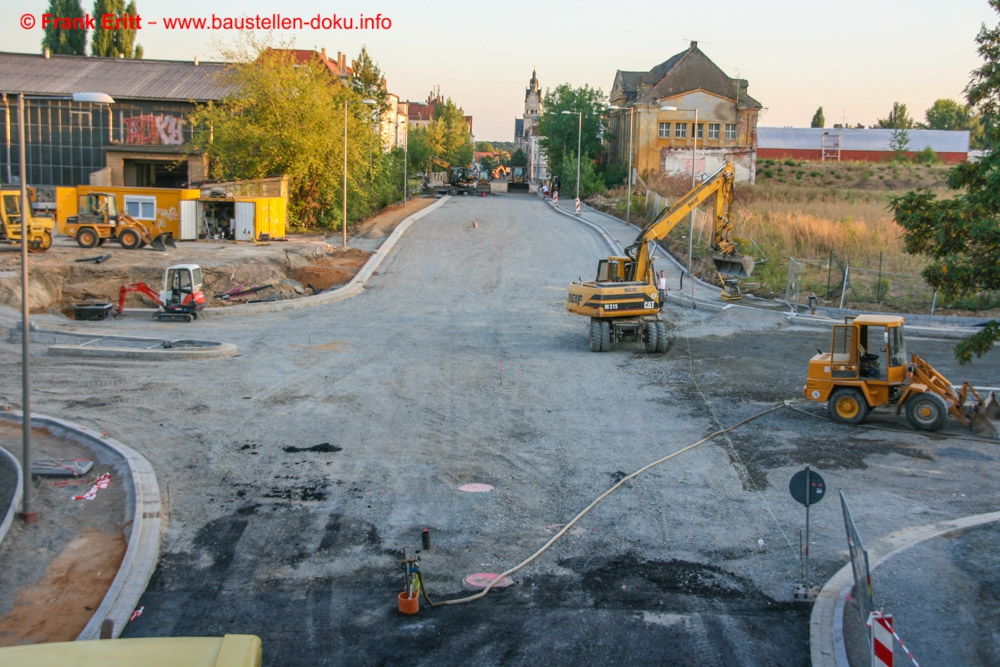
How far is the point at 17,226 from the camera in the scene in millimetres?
37406

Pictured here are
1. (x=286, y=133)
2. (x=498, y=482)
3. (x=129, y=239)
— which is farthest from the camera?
(x=286, y=133)

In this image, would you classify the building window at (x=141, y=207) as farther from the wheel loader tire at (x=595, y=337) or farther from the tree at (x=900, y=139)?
the tree at (x=900, y=139)

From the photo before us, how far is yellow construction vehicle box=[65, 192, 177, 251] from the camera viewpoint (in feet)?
124

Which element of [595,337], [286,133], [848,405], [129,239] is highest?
[286,133]

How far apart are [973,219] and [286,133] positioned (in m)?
43.6

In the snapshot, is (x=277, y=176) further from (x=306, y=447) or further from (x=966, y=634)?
(x=966, y=634)

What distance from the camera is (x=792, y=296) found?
33719mm

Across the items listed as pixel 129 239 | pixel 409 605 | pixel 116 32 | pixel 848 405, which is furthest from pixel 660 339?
pixel 116 32

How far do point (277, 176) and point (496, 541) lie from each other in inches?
1613

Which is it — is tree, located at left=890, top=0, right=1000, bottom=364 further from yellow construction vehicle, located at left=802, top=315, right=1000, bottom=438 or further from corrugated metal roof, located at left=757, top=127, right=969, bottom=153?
corrugated metal roof, located at left=757, top=127, right=969, bottom=153

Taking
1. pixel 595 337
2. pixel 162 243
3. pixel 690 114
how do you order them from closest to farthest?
pixel 595 337 → pixel 162 243 → pixel 690 114

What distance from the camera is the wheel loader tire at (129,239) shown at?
3828 centimetres

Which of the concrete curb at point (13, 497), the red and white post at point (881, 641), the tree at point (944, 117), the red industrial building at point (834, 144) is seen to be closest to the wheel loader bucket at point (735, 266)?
the concrete curb at point (13, 497)

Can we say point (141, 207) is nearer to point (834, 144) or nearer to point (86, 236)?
point (86, 236)
